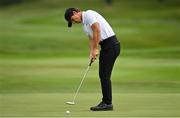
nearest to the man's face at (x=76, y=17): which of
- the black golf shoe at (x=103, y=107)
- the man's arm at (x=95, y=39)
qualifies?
the man's arm at (x=95, y=39)

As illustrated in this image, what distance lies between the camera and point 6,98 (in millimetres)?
13789

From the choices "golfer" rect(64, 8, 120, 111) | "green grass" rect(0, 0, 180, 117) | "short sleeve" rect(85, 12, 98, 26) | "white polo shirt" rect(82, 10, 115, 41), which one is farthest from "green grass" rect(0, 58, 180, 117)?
"short sleeve" rect(85, 12, 98, 26)

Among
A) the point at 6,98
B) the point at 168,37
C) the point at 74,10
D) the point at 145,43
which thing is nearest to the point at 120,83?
the point at 6,98

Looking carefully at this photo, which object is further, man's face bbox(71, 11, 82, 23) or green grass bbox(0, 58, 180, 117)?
man's face bbox(71, 11, 82, 23)

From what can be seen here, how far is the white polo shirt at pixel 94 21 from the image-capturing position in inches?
474

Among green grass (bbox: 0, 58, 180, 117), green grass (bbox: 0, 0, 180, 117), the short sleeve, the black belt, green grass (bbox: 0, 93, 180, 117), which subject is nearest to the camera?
green grass (bbox: 0, 93, 180, 117)

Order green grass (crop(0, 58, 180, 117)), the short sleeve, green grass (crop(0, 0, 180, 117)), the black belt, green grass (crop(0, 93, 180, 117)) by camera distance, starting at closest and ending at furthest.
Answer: green grass (crop(0, 93, 180, 117)) → green grass (crop(0, 58, 180, 117)) → the short sleeve → green grass (crop(0, 0, 180, 117)) → the black belt

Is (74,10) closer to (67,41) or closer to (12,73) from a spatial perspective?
(12,73)

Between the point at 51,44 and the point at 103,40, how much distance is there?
94.8 ft

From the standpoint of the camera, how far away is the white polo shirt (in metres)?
12.0

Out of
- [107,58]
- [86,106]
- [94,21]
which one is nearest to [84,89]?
[86,106]

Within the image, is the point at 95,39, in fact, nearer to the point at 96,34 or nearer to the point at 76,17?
the point at 96,34

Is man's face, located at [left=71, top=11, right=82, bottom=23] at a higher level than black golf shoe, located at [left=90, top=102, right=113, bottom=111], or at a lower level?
higher

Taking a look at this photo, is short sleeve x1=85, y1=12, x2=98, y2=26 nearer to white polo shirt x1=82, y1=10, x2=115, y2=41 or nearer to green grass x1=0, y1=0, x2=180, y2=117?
white polo shirt x1=82, y1=10, x2=115, y2=41
